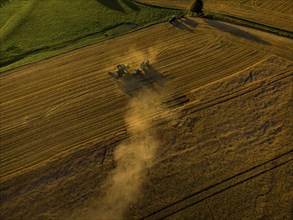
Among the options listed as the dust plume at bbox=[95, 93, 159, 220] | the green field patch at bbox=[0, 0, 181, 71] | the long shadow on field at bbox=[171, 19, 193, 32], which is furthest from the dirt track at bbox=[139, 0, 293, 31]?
the dust plume at bbox=[95, 93, 159, 220]

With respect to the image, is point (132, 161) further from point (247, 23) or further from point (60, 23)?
point (247, 23)

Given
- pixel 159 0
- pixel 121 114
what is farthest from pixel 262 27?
pixel 121 114

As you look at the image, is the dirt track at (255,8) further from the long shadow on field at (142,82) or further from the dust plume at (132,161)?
the dust plume at (132,161)

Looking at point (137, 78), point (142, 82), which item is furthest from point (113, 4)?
point (142, 82)

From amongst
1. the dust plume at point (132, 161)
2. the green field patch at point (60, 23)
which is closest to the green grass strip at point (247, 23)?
the green field patch at point (60, 23)

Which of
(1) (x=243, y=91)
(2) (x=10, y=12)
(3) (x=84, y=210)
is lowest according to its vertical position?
(3) (x=84, y=210)

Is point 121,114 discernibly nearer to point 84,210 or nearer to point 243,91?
point 84,210
